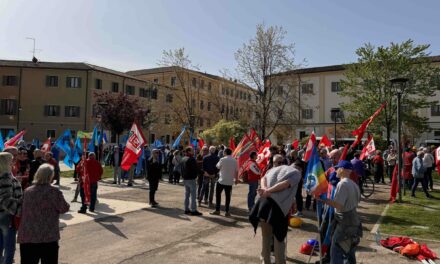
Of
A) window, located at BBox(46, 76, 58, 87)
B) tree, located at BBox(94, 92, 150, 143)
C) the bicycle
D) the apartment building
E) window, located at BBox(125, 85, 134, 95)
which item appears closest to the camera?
the bicycle

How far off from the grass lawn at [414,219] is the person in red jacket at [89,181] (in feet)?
26.2

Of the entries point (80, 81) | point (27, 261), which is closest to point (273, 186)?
point (27, 261)

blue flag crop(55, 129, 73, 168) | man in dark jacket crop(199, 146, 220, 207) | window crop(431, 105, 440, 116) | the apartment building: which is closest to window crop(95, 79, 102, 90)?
the apartment building

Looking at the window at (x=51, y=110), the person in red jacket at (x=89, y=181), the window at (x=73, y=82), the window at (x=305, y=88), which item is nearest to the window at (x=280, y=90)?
the window at (x=305, y=88)

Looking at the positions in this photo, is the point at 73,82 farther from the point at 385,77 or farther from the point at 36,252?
the point at 36,252

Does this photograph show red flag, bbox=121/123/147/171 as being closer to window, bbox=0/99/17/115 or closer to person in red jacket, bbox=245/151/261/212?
person in red jacket, bbox=245/151/261/212

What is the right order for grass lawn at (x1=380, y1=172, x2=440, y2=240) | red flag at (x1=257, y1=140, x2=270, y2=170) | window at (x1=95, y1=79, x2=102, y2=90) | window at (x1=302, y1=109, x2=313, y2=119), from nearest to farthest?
grass lawn at (x1=380, y1=172, x2=440, y2=240) < red flag at (x1=257, y1=140, x2=270, y2=170) < window at (x1=95, y1=79, x2=102, y2=90) < window at (x1=302, y1=109, x2=313, y2=119)

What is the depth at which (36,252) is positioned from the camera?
17.3 ft

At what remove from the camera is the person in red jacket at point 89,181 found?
469 inches

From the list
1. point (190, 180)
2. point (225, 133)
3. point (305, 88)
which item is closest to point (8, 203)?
point (190, 180)

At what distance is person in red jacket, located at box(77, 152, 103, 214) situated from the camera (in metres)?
11.9

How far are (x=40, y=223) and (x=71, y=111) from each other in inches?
2113

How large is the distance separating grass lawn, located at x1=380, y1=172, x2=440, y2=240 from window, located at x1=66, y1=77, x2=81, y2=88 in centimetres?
4843

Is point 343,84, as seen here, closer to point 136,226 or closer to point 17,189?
point 136,226
